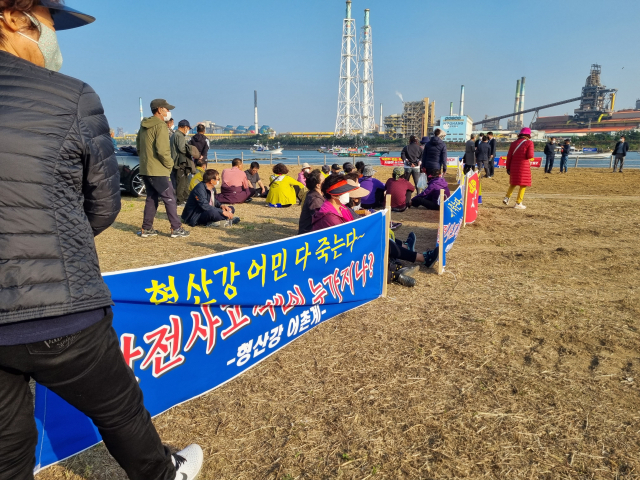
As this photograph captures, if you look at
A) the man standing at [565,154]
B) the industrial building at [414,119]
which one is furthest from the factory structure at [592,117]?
the man standing at [565,154]

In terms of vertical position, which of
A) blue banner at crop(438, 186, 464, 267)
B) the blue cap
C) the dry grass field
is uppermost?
the blue cap

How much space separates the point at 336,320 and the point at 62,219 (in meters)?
2.82

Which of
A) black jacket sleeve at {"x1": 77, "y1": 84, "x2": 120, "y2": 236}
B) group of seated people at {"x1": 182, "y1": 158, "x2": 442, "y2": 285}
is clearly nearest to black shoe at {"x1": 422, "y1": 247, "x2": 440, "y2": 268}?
group of seated people at {"x1": 182, "y1": 158, "x2": 442, "y2": 285}

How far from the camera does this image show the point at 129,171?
1091 centimetres

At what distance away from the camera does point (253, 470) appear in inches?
82.7

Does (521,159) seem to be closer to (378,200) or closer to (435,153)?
(435,153)

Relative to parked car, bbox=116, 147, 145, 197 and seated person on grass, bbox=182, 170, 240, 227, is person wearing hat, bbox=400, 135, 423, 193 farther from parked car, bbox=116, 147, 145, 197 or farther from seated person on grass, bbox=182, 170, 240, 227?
parked car, bbox=116, 147, 145, 197

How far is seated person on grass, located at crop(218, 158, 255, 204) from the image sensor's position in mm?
10008

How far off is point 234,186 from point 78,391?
9130 mm

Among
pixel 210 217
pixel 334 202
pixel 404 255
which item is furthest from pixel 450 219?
pixel 210 217

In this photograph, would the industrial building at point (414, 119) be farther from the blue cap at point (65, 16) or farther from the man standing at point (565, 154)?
the blue cap at point (65, 16)

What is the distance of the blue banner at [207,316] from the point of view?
1.99 metres

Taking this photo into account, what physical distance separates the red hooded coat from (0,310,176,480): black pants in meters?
8.94

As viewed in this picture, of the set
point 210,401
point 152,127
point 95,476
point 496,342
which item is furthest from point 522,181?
point 95,476
